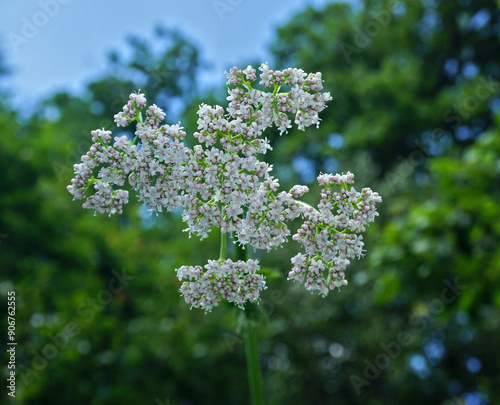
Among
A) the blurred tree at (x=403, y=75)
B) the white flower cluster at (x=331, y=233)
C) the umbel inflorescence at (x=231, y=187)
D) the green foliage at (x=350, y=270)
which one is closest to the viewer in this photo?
the umbel inflorescence at (x=231, y=187)

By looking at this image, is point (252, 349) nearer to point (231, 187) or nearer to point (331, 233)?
point (331, 233)

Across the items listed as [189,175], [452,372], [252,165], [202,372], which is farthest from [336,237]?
[452,372]

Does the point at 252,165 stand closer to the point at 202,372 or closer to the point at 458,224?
the point at 458,224

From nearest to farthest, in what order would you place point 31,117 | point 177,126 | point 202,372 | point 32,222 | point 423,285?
point 177,126, point 423,285, point 202,372, point 32,222, point 31,117

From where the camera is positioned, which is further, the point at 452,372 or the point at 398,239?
the point at 452,372

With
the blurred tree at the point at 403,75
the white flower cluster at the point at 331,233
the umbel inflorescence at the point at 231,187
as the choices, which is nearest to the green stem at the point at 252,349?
the umbel inflorescence at the point at 231,187

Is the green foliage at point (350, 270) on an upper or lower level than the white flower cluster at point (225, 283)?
upper

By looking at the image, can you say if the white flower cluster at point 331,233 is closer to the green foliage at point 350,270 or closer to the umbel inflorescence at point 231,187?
the umbel inflorescence at point 231,187
